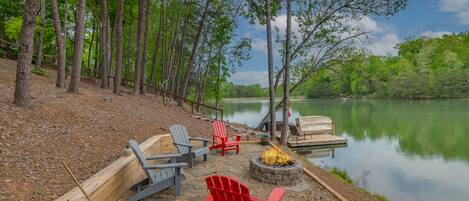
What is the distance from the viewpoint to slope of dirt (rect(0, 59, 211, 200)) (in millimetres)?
3324

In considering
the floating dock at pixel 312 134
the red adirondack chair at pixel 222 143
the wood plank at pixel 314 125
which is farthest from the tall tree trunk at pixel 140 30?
the wood plank at pixel 314 125

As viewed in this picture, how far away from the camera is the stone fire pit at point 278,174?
5129 mm

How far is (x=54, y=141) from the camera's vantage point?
14.9 ft

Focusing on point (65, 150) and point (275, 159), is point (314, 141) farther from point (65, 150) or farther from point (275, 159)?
point (65, 150)

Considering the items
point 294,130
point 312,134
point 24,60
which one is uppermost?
point 24,60

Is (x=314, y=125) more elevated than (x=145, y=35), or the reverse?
(x=145, y=35)

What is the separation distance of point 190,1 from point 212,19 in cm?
274

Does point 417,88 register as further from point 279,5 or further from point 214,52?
point 279,5

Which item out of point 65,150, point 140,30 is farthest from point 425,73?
point 65,150

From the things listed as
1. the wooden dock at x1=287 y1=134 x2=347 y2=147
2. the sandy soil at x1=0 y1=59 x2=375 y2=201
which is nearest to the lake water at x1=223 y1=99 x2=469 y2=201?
the wooden dock at x1=287 y1=134 x2=347 y2=147

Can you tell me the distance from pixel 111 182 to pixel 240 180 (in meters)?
2.25

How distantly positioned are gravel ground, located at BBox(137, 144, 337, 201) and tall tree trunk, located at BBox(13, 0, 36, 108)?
115 inches

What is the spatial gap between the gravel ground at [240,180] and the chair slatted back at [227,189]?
102cm

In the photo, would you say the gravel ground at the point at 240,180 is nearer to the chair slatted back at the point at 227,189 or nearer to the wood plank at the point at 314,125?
the chair slatted back at the point at 227,189
